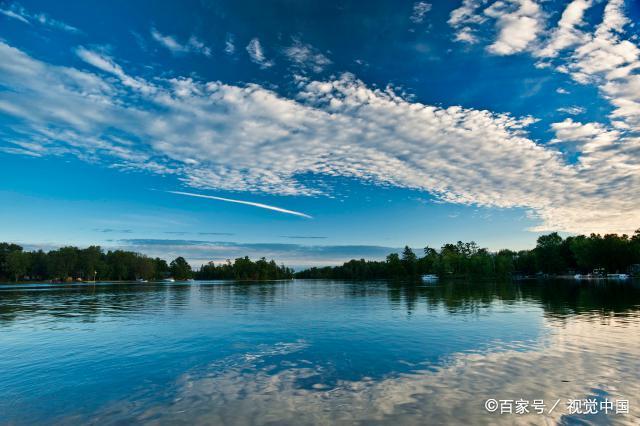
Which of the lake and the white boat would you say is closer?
the lake

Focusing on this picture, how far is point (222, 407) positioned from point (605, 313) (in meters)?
42.0

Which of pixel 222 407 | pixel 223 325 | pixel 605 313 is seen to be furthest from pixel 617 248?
pixel 222 407

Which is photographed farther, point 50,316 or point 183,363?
point 50,316

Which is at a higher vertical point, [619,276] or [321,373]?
[321,373]

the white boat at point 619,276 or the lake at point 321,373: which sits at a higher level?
the lake at point 321,373

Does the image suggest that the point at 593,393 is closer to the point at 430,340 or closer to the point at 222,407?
the point at 430,340

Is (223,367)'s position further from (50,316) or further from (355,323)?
(50,316)

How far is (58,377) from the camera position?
1758cm

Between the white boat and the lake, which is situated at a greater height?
the lake

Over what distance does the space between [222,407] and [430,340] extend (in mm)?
16383

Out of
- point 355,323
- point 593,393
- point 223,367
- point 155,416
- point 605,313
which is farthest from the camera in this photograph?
point 605,313

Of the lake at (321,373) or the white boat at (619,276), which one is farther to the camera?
the white boat at (619,276)

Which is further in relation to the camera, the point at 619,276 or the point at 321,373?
the point at 619,276

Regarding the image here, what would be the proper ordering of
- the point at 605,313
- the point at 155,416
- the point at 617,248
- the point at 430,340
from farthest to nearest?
the point at 617,248
the point at 605,313
the point at 430,340
the point at 155,416
